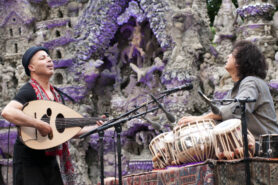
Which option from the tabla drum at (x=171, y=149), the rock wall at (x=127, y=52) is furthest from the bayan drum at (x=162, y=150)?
the rock wall at (x=127, y=52)

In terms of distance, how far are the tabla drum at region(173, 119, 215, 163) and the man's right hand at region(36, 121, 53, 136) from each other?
0.90m

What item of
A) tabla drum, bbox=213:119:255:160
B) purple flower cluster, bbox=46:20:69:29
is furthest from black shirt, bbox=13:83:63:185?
purple flower cluster, bbox=46:20:69:29

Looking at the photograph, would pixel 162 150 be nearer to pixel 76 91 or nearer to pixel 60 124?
pixel 60 124

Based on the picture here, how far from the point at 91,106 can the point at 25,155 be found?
4947 millimetres

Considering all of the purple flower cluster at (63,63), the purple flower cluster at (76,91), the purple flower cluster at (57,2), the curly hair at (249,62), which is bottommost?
the curly hair at (249,62)

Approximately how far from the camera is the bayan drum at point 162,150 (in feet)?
11.6

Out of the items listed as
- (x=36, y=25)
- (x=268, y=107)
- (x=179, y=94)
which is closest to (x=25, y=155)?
(x=268, y=107)

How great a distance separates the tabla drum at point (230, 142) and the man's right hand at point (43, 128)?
1.13 m

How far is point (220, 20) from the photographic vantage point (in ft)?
22.5

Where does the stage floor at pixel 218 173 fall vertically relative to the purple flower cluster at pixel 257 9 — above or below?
below

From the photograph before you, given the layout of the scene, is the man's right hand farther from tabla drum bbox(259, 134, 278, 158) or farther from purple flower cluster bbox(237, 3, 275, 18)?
purple flower cluster bbox(237, 3, 275, 18)

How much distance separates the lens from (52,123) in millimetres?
3443

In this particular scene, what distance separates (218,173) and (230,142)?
22 centimetres

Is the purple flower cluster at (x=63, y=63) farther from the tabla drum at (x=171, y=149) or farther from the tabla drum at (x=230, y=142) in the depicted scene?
the tabla drum at (x=230, y=142)
